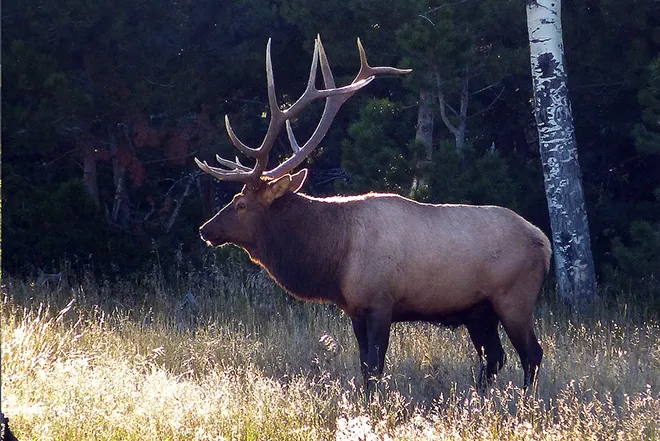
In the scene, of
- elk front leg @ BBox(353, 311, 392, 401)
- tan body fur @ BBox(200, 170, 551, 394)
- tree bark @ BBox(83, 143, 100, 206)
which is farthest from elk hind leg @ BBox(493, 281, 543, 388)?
tree bark @ BBox(83, 143, 100, 206)

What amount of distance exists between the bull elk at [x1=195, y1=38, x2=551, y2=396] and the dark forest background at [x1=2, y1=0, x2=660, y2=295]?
8.63 feet

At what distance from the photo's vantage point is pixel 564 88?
30.7 ft

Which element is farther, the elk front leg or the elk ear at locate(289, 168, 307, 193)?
the elk ear at locate(289, 168, 307, 193)

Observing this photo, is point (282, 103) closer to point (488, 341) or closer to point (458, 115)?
point (458, 115)

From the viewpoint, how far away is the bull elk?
257 inches

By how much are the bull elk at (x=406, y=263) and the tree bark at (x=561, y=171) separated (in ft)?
8.90

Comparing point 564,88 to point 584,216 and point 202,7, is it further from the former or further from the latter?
point 202,7

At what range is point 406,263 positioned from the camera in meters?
6.56

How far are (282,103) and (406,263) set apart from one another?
24.0 feet

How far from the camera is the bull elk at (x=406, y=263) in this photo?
654cm

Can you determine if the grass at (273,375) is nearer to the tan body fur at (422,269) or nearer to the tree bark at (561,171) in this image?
the tan body fur at (422,269)

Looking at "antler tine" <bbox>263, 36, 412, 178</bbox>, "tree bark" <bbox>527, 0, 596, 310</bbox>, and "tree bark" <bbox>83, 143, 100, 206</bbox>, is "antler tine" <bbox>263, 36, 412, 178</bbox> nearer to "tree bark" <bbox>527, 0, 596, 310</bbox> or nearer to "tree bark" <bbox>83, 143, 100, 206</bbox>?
"tree bark" <bbox>527, 0, 596, 310</bbox>

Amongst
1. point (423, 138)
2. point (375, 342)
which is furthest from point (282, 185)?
point (423, 138)

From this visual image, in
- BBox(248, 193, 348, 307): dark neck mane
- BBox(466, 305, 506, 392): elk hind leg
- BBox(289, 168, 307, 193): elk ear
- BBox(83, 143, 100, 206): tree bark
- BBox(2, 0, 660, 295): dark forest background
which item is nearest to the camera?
BBox(248, 193, 348, 307): dark neck mane
